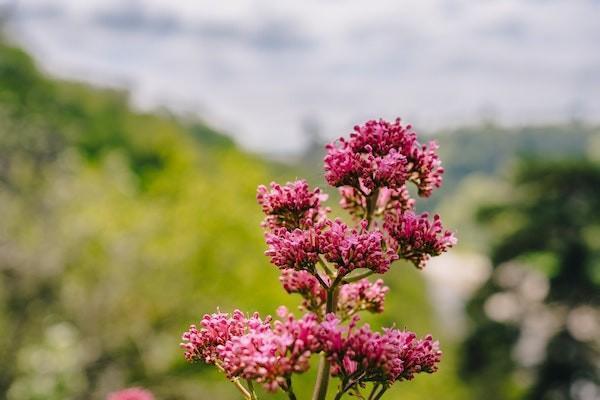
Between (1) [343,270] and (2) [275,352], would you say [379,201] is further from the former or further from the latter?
(2) [275,352]

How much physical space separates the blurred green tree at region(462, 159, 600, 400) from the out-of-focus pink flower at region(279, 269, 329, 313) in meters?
25.7

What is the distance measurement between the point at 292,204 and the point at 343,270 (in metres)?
0.50

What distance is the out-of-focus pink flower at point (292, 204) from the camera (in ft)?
13.4

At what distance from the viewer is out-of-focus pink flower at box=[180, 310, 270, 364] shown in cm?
394

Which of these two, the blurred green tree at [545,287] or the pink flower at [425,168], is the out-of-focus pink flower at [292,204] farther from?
the blurred green tree at [545,287]

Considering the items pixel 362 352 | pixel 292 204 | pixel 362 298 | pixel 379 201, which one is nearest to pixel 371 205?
pixel 379 201

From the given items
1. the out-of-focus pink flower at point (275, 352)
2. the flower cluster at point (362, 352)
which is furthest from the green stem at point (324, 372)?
the out-of-focus pink flower at point (275, 352)

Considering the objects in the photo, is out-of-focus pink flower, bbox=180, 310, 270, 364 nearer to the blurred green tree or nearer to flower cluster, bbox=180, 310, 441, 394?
flower cluster, bbox=180, 310, 441, 394

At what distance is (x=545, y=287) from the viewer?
99.3ft

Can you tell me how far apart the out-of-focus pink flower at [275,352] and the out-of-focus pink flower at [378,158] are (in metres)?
0.85

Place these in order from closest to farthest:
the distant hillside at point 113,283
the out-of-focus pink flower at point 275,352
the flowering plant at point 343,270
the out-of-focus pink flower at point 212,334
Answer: the out-of-focus pink flower at point 275,352 → the flowering plant at point 343,270 → the out-of-focus pink flower at point 212,334 → the distant hillside at point 113,283

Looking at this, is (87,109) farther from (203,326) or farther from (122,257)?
(203,326)

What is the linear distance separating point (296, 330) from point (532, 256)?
27155mm

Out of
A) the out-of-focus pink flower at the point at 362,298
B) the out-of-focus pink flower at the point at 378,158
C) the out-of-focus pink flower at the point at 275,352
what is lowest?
the out-of-focus pink flower at the point at 275,352
